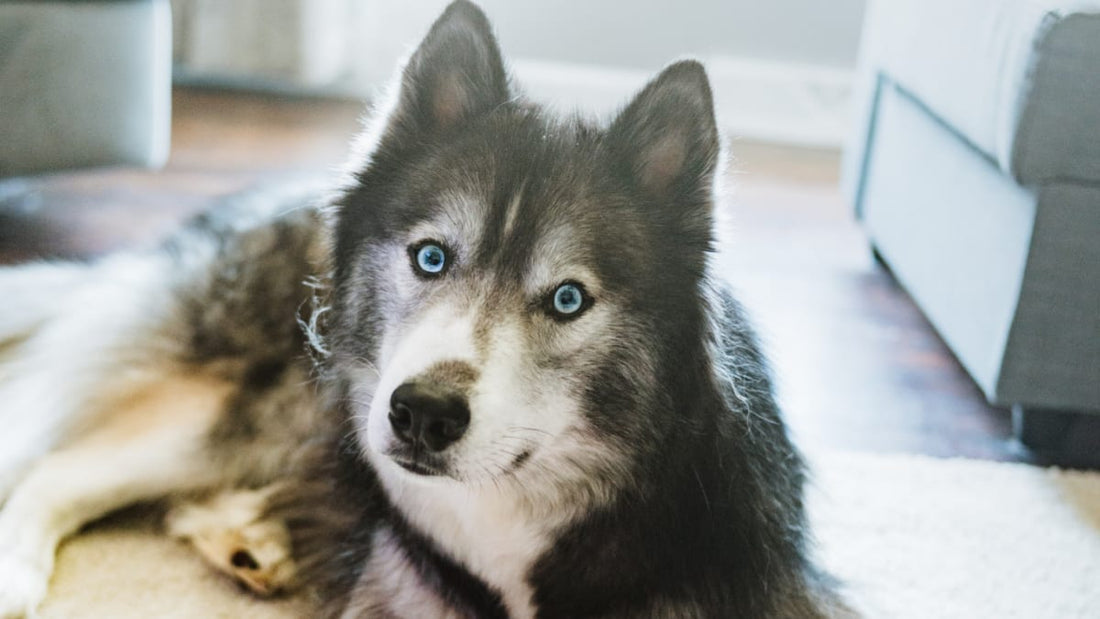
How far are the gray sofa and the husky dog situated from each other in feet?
3.02

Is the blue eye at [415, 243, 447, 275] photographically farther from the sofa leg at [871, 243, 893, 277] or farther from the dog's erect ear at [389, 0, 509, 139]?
the sofa leg at [871, 243, 893, 277]

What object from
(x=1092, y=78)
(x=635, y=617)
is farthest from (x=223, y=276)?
(x=1092, y=78)

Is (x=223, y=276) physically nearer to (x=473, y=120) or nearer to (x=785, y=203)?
(x=473, y=120)

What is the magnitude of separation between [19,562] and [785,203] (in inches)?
129

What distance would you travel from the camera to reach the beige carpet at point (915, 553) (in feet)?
5.60

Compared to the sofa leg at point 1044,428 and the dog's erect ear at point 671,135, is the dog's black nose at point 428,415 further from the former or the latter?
the sofa leg at point 1044,428

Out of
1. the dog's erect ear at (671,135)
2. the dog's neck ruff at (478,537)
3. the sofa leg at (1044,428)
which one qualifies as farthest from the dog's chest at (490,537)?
the sofa leg at (1044,428)

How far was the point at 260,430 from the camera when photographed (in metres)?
1.89

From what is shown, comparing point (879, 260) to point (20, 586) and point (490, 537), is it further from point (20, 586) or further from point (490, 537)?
point (20, 586)

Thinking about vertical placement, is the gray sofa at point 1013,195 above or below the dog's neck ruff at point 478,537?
above

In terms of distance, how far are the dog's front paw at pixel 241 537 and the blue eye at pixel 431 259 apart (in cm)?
71

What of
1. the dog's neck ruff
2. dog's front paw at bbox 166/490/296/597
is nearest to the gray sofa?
the dog's neck ruff

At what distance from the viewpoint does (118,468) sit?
181 centimetres

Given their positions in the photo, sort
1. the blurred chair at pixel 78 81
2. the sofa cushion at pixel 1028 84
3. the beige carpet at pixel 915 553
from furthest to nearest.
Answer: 1. the blurred chair at pixel 78 81
2. the sofa cushion at pixel 1028 84
3. the beige carpet at pixel 915 553
